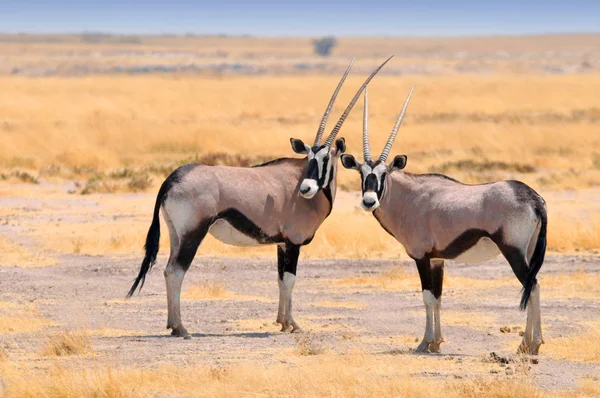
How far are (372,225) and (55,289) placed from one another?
6.84m

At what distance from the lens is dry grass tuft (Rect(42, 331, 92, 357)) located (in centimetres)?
1038

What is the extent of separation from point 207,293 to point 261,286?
116 cm

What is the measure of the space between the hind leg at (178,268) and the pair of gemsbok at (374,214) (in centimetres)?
1

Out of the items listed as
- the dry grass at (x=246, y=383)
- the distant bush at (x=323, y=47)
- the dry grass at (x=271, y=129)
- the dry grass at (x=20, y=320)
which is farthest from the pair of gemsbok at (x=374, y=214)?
the distant bush at (x=323, y=47)

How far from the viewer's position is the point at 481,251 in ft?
35.8

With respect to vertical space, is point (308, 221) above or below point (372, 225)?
above

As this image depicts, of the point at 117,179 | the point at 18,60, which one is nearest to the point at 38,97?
the point at 117,179

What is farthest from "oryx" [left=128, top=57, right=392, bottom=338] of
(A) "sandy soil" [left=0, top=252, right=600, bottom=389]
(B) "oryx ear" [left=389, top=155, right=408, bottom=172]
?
(B) "oryx ear" [left=389, top=155, right=408, bottom=172]

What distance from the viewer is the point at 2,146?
111 ft

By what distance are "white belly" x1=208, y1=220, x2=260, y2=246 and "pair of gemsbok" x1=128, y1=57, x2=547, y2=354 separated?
0.01m

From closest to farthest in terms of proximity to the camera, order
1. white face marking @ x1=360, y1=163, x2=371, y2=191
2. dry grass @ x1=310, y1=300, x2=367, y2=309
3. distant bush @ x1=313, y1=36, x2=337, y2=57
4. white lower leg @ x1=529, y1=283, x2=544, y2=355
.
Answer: white lower leg @ x1=529, y1=283, x2=544, y2=355 → white face marking @ x1=360, y1=163, x2=371, y2=191 → dry grass @ x1=310, y1=300, x2=367, y2=309 → distant bush @ x1=313, y1=36, x2=337, y2=57

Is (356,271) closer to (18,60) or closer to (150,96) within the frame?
(150,96)

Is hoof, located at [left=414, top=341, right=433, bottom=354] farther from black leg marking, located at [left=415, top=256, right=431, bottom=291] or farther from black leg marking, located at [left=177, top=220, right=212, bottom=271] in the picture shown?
black leg marking, located at [left=177, top=220, right=212, bottom=271]

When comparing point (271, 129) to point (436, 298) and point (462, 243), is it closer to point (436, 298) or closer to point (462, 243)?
point (436, 298)
